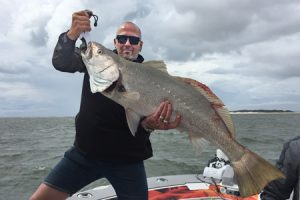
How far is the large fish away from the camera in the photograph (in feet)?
12.3

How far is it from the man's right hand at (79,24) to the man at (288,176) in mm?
2378

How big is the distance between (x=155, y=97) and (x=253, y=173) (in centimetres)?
121

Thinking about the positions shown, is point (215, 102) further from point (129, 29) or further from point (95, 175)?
point (95, 175)

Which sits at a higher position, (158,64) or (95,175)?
(158,64)

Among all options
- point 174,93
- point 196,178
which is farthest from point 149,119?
point 196,178

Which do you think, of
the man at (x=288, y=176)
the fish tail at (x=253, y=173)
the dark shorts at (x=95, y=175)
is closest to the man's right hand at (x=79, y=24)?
the dark shorts at (x=95, y=175)

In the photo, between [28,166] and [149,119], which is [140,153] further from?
[28,166]

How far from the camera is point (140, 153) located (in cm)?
456

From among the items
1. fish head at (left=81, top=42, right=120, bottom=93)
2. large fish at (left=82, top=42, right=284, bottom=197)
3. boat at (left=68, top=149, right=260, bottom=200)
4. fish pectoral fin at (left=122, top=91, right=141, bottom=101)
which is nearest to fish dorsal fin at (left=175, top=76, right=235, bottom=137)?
large fish at (left=82, top=42, right=284, bottom=197)

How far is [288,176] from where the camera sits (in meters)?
3.52

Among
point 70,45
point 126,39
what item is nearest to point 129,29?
point 126,39

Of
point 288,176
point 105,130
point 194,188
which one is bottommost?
point 194,188

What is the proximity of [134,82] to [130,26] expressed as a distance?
1.19 metres

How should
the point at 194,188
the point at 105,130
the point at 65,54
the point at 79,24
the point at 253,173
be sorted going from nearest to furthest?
the point at 253,173 < the point at 79,24 < the point at 65,54 < the point at 105,130 < the point at 194,188
